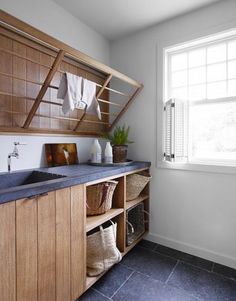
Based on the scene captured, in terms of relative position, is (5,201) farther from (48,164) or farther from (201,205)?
(201,205)

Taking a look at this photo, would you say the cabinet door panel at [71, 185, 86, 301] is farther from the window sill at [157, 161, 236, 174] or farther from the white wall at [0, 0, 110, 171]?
the window sill at [157, 161, 236, 174]

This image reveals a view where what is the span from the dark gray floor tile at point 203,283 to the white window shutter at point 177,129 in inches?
39.8

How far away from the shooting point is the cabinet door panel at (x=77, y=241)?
128 centimetres

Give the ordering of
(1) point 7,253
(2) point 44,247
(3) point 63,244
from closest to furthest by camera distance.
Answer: (1) point 7,253, (2) point 44,247, (3) point 63,244

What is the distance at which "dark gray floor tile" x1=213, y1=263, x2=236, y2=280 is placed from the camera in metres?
1.67

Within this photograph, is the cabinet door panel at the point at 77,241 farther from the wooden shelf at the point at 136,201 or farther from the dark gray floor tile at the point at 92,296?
the wooden shelf at the point at 136,201

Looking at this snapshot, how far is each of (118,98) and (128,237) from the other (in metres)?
1.60

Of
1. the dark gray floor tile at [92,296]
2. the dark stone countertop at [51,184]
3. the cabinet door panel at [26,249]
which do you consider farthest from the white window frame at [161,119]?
the cabinet door panel at [26,249]

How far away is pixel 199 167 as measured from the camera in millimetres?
1898

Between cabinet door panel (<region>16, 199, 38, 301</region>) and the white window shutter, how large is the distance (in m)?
1.39

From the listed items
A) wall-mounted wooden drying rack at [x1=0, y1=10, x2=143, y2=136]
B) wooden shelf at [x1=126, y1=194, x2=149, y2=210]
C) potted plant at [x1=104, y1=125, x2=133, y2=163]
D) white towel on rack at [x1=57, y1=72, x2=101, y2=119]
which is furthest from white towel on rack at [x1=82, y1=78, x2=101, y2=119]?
wooden shelf at [x1=126, y1=194, x2=149, y2=210]

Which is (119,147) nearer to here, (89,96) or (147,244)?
(89,96)

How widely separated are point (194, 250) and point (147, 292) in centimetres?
73

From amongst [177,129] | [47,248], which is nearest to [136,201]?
[177,129]
